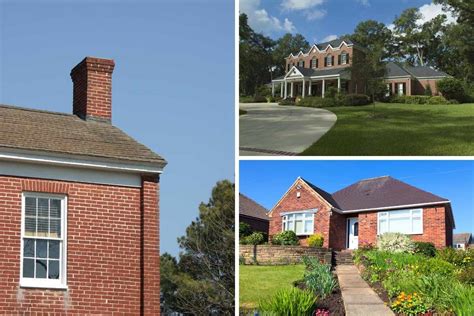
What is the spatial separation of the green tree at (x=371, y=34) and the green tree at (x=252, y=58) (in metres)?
3.05

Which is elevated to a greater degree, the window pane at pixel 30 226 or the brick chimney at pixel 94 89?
the brick chimney at pixel 94 89

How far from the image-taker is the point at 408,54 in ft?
93.8


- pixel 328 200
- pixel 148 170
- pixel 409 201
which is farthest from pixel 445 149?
pixel 148 170

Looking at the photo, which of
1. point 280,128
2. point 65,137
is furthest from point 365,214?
point 65,137

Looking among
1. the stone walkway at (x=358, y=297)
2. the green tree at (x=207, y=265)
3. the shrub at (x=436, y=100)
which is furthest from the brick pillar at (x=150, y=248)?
the green tree at (x=207, y=265)

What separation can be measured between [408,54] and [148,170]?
1478 centimetres

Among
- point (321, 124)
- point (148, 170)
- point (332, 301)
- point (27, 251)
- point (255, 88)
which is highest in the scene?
point (255, 88)

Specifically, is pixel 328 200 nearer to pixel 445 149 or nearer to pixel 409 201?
pixel 409 201

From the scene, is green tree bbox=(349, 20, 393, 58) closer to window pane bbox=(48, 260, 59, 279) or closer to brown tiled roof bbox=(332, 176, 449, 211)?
brown tiled roof bbox=(332, 176, 449, 211)

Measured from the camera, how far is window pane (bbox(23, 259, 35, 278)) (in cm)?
1560

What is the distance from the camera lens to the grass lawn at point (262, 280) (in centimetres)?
1744

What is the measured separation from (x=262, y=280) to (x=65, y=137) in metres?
6.01

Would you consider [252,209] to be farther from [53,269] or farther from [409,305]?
[409,305]

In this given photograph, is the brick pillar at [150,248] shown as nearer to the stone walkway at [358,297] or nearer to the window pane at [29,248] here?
the window pane at [29,248]
